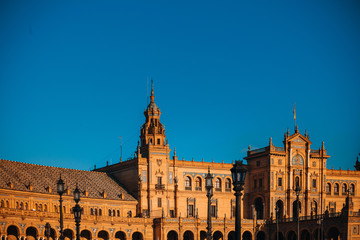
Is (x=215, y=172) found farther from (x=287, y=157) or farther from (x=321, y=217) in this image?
(x=321, y=217)

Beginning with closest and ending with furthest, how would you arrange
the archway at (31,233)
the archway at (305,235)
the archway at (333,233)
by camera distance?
the archway at (31,233), the archway at (333,233), the archway at (305,235)

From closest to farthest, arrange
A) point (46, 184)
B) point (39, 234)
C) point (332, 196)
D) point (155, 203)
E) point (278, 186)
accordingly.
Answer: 1. point (39, 234)
2. point (46, 184)
3. point (155, 203)
4. point (278, 186)
5. point (332, 196)

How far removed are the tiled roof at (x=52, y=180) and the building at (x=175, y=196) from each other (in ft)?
0.69

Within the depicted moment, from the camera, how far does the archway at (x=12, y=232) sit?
85.7 meters

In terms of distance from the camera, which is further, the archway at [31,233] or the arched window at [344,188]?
the arched window at [344,188]

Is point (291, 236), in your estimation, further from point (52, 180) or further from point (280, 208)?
point (52, 180)

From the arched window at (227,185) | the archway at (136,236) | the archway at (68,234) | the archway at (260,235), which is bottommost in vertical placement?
the archway at (260,235)

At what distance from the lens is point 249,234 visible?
114125 mm

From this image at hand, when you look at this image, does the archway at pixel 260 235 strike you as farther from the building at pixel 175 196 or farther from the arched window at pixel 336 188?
the arched window at pixel 336 188

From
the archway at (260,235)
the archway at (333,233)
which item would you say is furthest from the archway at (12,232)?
the archway at (333,233)

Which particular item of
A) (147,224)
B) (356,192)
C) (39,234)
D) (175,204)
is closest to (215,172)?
(175,204)

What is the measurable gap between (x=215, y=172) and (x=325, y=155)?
70.5 ft

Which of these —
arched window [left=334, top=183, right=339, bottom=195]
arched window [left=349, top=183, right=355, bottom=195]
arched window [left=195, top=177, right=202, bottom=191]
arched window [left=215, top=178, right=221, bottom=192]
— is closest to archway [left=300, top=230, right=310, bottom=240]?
arched window [left=215, top=178, right=221, bottom=192]

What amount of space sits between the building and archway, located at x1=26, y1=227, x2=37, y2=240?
0.45 feet
